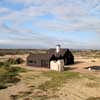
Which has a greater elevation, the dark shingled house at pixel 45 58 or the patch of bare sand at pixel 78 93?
the dark shingled house at pixel 45 58

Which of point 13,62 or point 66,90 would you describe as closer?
point 66,90

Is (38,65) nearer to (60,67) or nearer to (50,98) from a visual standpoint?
(60,67)

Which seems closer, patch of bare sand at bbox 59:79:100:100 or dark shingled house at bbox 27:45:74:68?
patch of bare sand at bbox 59:79:100:100

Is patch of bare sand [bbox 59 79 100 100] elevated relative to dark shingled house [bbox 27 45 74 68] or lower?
lower

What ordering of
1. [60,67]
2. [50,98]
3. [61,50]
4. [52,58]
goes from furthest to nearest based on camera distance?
1. [61,50]
2. [52,58]
3. [60,67]
4. [50,98]

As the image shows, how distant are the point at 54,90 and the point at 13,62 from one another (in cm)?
3031

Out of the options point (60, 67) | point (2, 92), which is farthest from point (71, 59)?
point (2, 92)

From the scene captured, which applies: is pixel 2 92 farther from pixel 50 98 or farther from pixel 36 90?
pixel 50 98

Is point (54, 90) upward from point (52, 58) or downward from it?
downward

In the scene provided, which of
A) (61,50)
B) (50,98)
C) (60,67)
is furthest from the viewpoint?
(61,50)

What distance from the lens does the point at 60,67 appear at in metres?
29.6

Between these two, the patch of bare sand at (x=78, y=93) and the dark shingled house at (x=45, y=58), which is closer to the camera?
the patch of bare sand at (x=78, y=93)

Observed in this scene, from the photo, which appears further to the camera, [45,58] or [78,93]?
[45,58]

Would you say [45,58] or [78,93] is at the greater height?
[45,58]
